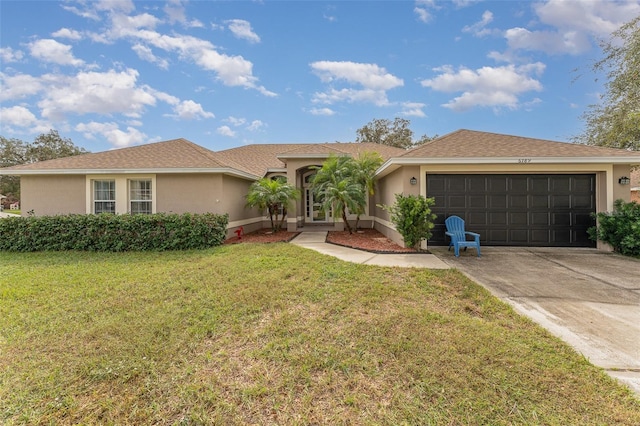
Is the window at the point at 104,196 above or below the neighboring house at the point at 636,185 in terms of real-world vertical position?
below

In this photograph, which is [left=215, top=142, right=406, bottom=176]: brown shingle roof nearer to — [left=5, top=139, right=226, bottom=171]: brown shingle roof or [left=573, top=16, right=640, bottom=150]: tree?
[left=5, top=139, right=226, bottom=171]: brown shingle roof

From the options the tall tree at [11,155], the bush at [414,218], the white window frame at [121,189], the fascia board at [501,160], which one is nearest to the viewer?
the bush at [414,218]

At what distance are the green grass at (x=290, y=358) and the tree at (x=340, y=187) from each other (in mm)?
5240

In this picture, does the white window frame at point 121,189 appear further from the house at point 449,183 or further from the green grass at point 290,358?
the green grass at point 290,358

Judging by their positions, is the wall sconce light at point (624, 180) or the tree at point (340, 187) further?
the tree at point (340, 187)

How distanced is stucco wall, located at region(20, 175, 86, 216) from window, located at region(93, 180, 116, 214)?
1.57 feet

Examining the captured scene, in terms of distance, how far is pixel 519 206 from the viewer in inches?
357

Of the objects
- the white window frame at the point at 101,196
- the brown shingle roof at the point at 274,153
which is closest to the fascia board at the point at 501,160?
the brown shingle roof at the point at 274,153


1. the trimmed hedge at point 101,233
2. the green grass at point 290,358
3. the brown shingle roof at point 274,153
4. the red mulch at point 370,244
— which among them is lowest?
the green grass at point 290,358

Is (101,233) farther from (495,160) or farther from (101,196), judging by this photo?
(495,160)

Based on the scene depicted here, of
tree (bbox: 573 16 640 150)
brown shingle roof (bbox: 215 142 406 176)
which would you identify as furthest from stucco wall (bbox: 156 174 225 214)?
tree (bbox: 573 16 640 150)

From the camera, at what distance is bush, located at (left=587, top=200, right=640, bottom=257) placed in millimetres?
7828

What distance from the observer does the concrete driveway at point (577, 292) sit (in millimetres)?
3279

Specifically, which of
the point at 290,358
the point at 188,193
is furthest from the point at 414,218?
the point at 188,193
